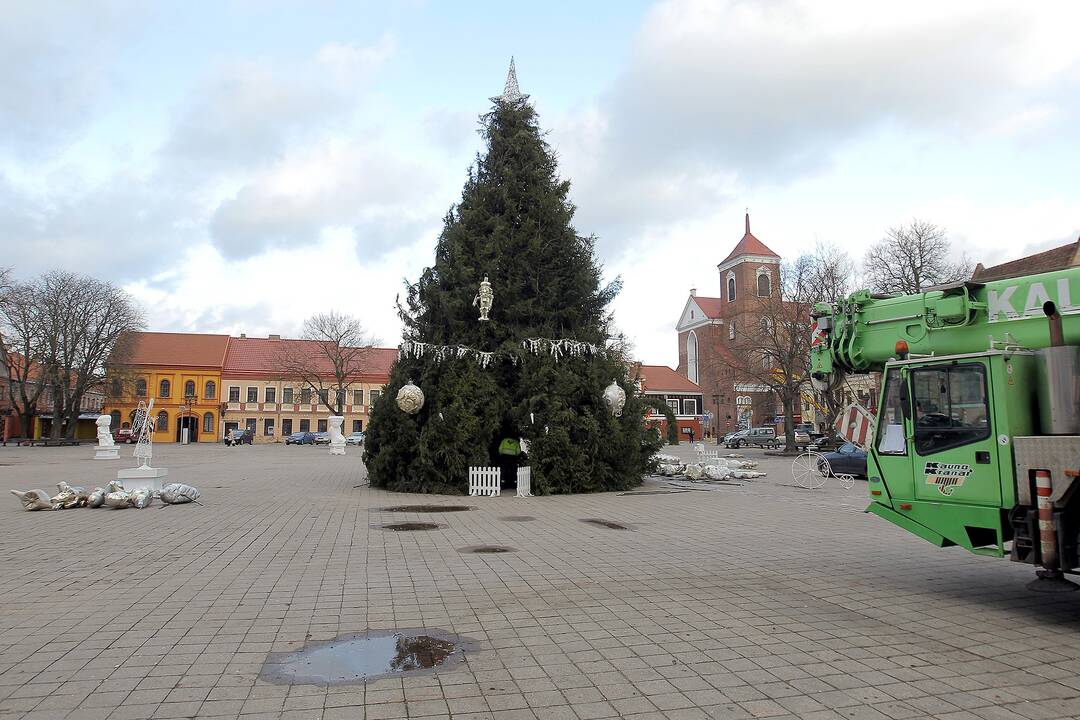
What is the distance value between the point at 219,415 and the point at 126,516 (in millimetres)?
65528

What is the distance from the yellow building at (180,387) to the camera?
70000mm

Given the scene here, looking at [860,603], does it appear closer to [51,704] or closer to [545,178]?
[51,704]

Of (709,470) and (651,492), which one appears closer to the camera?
(651,492)

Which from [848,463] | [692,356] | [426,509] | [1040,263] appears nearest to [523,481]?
[426,509]

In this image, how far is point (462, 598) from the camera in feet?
22.1

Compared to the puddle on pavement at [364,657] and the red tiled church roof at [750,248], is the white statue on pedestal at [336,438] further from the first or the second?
the red tiled church roof at [750,248]

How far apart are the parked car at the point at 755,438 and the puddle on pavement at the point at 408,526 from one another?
1793 inches

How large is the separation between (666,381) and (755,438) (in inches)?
1180

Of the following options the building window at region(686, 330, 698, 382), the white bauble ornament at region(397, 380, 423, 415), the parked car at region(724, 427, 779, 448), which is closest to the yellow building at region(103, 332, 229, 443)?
the parked car at region(724, 427, 779, 448)

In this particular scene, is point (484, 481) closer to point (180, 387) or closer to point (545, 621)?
point (545, 621)

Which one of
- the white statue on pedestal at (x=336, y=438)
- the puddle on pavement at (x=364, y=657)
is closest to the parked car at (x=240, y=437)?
the white statue on pedestal at (x=336, y=438)

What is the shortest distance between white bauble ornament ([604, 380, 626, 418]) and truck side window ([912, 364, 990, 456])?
36.1ft

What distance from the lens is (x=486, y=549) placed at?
31.3ft

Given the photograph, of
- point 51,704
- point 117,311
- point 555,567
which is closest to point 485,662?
point 51,704
